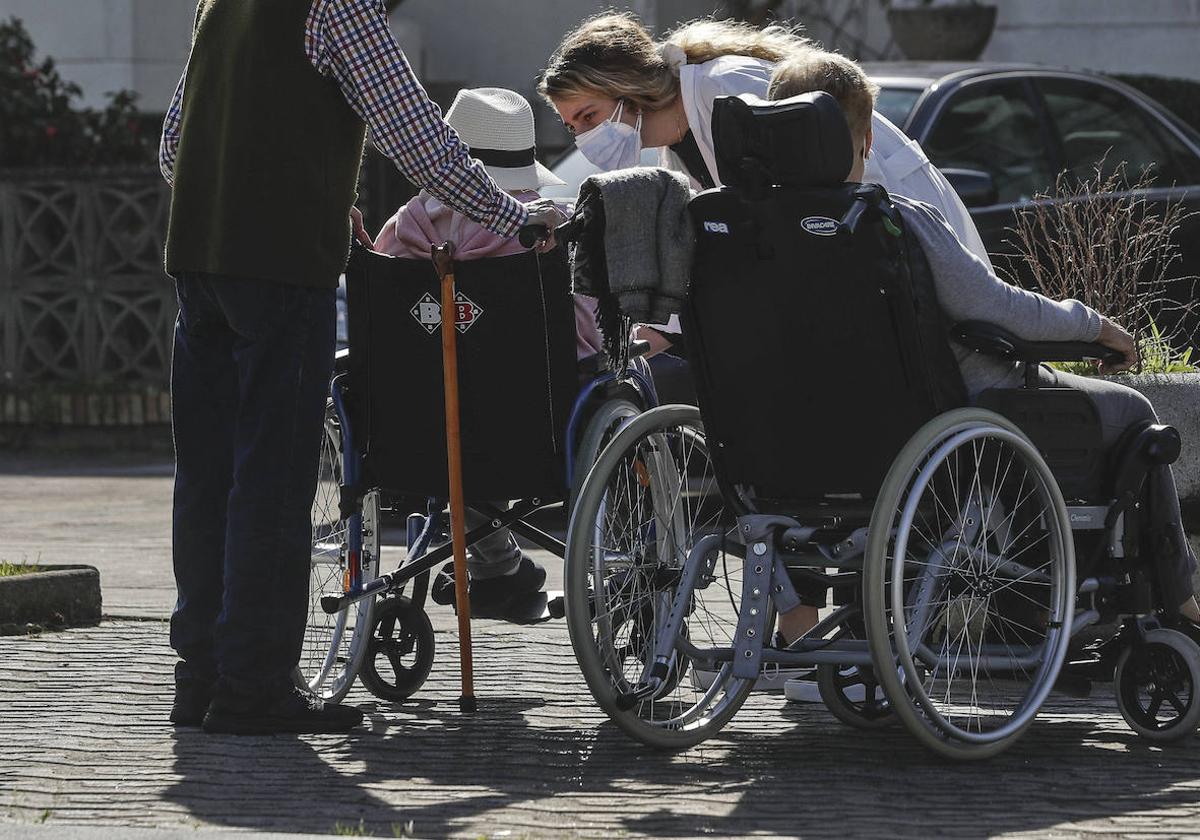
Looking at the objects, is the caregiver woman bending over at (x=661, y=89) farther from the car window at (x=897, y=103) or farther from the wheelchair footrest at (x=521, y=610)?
the car window at (x=897, y=103)

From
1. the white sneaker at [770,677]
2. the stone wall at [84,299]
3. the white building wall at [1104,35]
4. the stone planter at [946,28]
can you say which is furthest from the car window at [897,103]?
the white building wall at [1104,35]

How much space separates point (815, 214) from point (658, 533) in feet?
2.85

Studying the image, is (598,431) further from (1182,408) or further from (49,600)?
(49,600)

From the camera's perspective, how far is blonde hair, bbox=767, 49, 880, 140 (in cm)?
479

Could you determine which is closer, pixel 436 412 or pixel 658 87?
pixel 436 412

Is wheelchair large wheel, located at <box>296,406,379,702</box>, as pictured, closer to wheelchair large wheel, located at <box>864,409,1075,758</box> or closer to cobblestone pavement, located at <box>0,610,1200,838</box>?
cobblestone pavement, located at <box>0,610,1200,838</box>

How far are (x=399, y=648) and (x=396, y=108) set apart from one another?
51.9 inches

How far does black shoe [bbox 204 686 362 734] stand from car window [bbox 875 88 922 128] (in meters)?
4.53

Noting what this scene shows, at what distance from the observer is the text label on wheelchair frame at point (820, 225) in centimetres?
447

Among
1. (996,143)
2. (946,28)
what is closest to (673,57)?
(996,143)

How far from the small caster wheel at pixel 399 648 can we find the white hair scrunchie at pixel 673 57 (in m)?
1.52

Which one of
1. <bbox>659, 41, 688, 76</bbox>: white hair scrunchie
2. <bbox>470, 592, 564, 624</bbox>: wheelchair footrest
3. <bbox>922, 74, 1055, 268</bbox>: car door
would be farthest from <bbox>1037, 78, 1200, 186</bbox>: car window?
<bbox>470, 592, 564, 624</bbox>: wheelchair footrest

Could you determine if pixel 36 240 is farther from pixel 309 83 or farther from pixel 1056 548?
pixel 1056 548

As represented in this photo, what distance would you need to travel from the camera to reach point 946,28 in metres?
15.7
